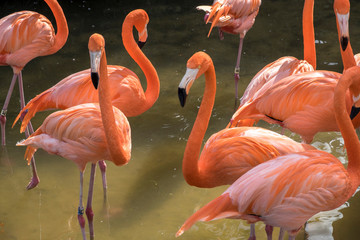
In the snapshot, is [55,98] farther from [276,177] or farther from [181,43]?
[181,43]

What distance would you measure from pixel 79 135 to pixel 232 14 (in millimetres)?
2065

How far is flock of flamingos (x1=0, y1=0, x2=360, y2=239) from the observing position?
272cm

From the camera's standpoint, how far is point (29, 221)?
141 inches

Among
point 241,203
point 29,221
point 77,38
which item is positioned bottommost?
point 29,221

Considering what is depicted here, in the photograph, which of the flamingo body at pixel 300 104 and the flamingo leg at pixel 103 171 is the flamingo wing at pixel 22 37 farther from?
the flamingo body at pixel 300 104

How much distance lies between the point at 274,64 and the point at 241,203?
5.11 ft

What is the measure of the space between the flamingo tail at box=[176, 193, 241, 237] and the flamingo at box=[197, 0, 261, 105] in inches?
83.7

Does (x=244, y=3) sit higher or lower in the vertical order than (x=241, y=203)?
higher

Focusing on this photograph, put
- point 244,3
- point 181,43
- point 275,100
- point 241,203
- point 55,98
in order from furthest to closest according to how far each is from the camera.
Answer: point 181,43 < point 244,3 < point 55,98 < point 275,100 < point 241,203

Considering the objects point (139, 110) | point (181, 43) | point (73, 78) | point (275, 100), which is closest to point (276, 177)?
point (275, 100)

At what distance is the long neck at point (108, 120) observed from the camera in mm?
3090

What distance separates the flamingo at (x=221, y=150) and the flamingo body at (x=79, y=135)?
1.43ft

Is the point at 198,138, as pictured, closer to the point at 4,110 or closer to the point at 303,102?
the point at 303,102

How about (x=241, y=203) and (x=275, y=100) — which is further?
(x=275, y=100)
